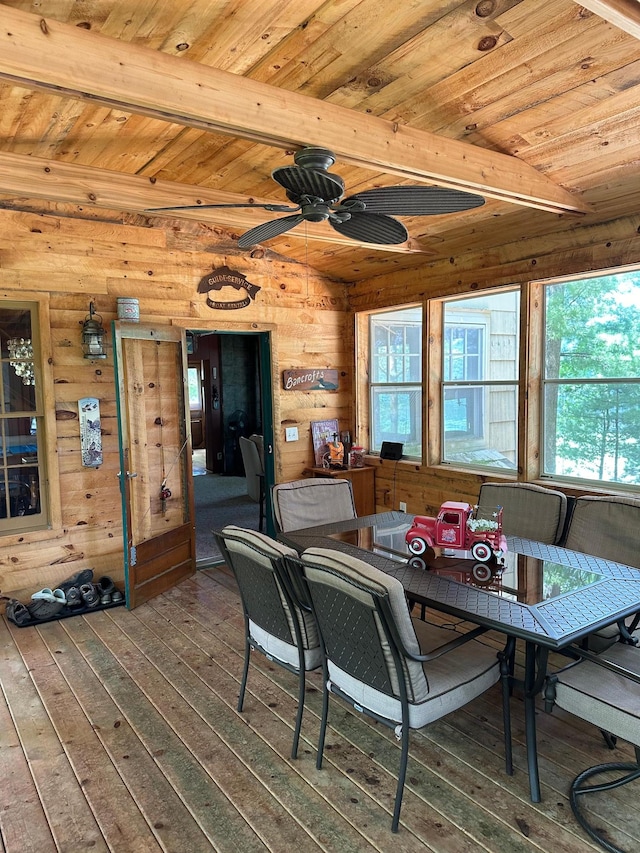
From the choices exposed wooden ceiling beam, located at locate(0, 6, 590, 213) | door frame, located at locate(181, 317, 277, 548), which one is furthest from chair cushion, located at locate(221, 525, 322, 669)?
door frame, located at locate(181, 317, 277, 548)

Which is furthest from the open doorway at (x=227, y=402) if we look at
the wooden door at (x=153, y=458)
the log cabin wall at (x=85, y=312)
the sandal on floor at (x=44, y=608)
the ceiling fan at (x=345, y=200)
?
the ceiling fan at (x=345, y=200)

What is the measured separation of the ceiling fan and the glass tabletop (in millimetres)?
1529

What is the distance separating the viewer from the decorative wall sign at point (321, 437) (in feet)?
18.5

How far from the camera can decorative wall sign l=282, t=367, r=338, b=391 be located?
5426 mm

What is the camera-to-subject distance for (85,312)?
14.1ft

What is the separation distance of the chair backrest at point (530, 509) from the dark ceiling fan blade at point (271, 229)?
1.99 m

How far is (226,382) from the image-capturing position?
9.70m

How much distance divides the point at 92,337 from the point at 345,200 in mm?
2591

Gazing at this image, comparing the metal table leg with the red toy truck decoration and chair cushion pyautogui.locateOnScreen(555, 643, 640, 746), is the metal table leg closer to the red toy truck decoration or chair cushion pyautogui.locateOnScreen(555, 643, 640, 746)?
chair cushion pyautogui.locateOnScreen(555, 643, 640, 746)

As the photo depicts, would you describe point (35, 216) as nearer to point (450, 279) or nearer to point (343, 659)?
point (450, 279)

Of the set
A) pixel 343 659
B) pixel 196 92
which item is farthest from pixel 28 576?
pixel 196 92

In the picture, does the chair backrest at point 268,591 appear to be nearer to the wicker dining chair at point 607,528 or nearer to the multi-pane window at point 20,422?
the wicker dining chair at point 607,528

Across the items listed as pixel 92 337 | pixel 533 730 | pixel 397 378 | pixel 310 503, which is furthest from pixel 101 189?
pixel 533 730

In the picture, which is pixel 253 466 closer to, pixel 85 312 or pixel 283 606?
pixel 85 312
